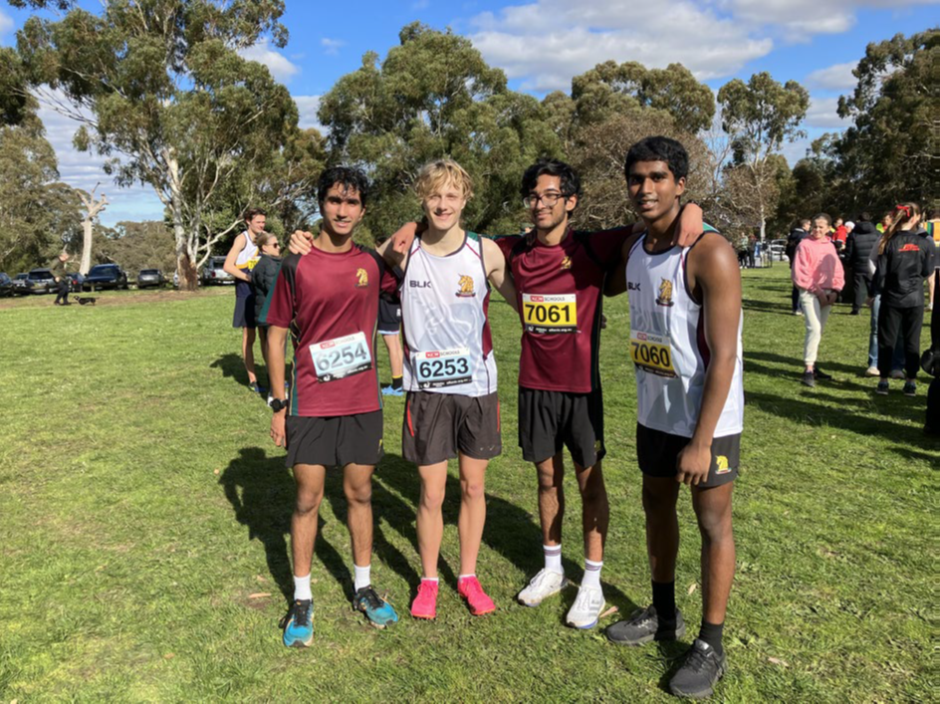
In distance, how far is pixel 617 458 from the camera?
18.9ft

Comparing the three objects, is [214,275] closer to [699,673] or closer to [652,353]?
[652,353]

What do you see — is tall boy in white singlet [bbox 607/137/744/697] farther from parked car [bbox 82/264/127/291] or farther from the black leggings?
parked car [bbox 82/264/127/291]

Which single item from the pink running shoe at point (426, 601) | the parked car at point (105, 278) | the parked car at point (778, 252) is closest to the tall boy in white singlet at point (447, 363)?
the pink running shoe at point (426, 601)

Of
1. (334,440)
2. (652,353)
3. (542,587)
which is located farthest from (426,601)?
(652,353)

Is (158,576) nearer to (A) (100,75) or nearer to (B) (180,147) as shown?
(B) (180,147)

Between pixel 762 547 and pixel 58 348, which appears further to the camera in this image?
pixel 58 348

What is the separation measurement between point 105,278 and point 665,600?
139ft

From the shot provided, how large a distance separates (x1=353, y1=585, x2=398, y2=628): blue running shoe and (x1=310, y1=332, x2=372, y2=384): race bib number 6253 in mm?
1143

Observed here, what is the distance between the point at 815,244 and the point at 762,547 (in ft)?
18.5

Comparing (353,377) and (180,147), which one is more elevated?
→ (180,147)

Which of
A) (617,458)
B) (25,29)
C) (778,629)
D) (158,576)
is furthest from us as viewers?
(25,29)

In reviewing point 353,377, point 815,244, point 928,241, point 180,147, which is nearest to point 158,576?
point 353,377

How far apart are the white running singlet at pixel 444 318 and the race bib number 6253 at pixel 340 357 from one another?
9.1 inches

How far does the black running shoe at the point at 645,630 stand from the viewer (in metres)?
3.11
